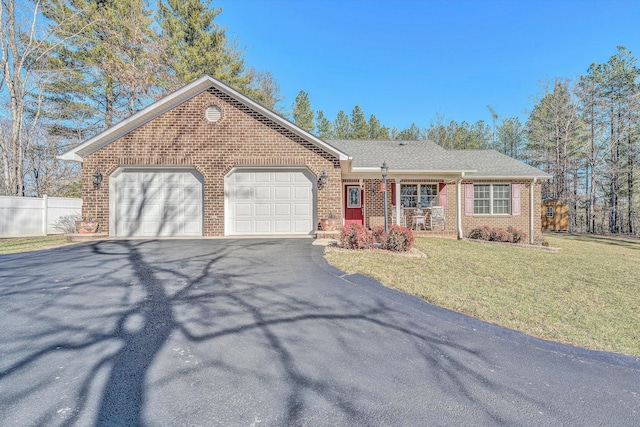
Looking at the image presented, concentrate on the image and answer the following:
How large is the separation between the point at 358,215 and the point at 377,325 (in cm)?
994

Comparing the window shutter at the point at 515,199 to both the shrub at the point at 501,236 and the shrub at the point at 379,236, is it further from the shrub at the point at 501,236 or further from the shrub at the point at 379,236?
the shrub at the point at 379,236

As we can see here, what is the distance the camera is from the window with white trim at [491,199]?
44.5 feet

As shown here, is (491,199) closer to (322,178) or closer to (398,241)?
(398,241)

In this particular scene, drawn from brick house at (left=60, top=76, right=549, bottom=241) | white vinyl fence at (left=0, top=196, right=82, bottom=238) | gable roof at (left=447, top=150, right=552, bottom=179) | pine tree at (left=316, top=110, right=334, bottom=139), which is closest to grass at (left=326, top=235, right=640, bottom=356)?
brick house at (left=60, top=76, right=549, bottom=241)

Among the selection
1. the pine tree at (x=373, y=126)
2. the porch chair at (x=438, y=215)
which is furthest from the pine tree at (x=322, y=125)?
the porch chair at (x=438, y=215)

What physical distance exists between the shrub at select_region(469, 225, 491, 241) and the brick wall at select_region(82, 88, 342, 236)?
6693 millimetres

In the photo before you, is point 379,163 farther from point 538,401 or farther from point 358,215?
point 538,401

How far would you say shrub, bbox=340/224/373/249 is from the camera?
7480mm

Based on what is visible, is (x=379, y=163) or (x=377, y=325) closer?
(x=377, y=325)

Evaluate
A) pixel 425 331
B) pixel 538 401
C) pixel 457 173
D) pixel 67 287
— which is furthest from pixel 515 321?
pixel 457 173

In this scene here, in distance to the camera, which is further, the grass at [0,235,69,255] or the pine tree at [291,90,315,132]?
the pine tree at [291,90,315,132]

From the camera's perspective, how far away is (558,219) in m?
20.3

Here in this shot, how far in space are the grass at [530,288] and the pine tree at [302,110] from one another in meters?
24.5

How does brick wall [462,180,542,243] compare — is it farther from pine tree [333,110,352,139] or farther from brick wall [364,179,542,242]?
pine tree [333,110,352,139]
